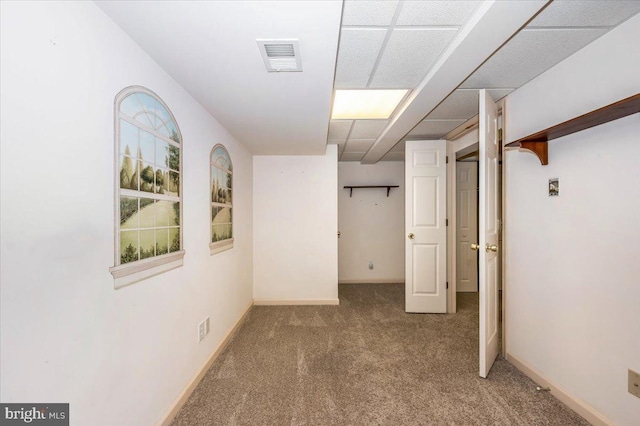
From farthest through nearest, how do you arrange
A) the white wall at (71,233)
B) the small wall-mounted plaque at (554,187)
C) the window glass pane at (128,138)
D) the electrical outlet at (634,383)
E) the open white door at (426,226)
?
the open white door at (426,226) < the small wall-mounted plaque at (554,187) < the electrical outlet at (634,383) < the window glass pane at (128,138) < the white wall at (71,233)

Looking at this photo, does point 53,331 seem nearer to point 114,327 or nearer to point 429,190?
point 114,327

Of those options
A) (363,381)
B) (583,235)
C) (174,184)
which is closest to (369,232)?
(363,381)

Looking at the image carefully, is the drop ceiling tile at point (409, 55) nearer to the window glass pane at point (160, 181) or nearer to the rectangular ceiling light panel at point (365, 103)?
the rectangular ceiling light panel at point (365, 103)

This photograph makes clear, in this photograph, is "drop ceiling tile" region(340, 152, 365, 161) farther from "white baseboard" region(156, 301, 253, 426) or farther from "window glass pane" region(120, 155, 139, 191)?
"window glass pane" region(120, 155, 139, 191)

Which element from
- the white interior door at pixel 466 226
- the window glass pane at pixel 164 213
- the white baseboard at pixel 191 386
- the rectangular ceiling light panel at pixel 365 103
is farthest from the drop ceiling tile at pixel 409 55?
the white interior door at pixel 466 226

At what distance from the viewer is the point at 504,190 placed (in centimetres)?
234

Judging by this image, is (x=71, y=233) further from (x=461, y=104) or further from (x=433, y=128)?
(x=433, y=128)

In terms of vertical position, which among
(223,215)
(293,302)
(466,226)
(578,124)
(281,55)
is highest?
(281,55)

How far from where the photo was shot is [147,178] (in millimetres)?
1457

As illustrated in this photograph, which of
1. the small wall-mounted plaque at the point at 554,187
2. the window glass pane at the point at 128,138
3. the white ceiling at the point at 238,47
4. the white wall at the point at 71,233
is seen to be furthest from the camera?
the small wall-mounted plaque at the point at 554,187

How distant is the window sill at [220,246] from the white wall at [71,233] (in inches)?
27.3

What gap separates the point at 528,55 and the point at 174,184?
8.18 feet

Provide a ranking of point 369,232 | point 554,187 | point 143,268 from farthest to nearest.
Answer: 1. point 369,232
2. point 554,187
3. point 143,268

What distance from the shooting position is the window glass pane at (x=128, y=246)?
128 cm
